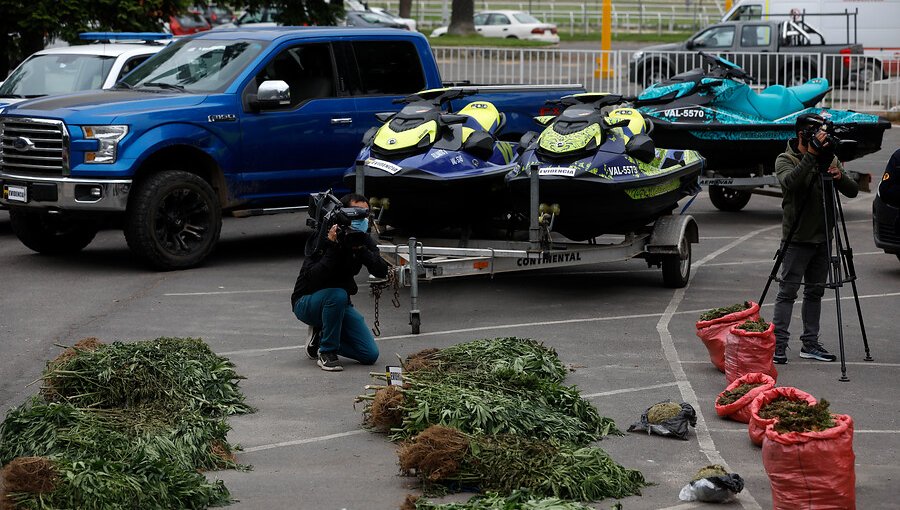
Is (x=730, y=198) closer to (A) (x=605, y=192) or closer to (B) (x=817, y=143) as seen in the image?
(A) (x=605, y=192)

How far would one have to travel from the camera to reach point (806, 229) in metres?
9.38

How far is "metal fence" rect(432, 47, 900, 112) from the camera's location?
25375 mm

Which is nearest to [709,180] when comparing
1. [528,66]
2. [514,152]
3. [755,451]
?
[514,152]

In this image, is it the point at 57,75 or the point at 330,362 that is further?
the point at 57,75

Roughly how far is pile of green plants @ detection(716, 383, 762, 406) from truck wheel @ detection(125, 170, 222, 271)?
6.67m

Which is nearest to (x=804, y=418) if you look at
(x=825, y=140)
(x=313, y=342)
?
(x=825, y=140)

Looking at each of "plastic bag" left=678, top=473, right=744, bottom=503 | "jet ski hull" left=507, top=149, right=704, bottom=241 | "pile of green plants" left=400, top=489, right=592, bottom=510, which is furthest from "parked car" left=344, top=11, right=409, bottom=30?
"pile of green plants" left=400, top=489, right=592, bottom=510

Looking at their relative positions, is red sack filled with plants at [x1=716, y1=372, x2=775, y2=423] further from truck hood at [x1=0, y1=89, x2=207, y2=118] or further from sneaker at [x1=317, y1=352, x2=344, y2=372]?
truck hood at [x1=0, y1=89, x2=207, y2=118]

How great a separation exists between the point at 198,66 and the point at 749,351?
24.4ft

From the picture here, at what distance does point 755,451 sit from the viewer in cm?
734

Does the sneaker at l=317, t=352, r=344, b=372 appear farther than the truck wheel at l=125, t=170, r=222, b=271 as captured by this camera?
No

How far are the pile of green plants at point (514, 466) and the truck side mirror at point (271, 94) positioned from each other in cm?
693

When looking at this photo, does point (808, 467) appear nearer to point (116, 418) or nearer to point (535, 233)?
point (116, 418)

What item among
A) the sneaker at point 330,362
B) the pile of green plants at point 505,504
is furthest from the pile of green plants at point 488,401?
the pile of green plants at point 505,504
